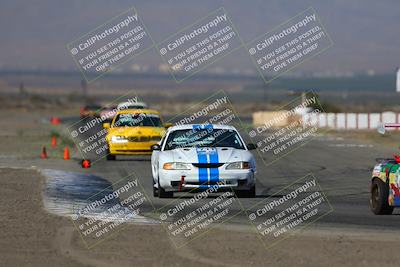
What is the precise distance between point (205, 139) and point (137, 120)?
1111 cm

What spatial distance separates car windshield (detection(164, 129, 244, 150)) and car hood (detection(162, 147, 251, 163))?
407mm

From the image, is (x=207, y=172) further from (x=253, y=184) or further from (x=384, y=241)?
(x=384, y=241)

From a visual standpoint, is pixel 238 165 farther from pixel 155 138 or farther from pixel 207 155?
pixel 155 138

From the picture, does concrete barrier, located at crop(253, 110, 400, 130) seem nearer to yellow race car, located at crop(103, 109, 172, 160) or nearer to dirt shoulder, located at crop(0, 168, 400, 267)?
yellow race car, located at crop(103, 109, 172, 160)

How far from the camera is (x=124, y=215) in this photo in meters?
16.6

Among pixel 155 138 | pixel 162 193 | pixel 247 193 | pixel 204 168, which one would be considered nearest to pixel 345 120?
pixel 155 138

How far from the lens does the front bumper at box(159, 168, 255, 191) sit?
751 inches

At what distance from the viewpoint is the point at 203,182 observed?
1906 cm

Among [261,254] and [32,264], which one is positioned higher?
[32,264]

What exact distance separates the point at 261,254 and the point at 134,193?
28.4 feet

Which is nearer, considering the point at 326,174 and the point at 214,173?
the point at 214,173

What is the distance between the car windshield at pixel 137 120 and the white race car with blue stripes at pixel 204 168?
11155 millimetres

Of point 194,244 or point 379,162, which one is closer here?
point 194,244

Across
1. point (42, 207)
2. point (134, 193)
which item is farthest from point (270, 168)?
point (42, 207)
